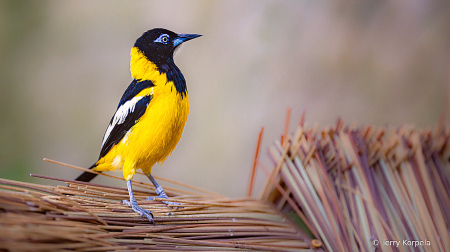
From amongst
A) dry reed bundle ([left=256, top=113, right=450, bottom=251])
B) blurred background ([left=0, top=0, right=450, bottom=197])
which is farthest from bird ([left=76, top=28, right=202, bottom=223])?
blurred background ([left=0, top=0, right=450, bottom=197])

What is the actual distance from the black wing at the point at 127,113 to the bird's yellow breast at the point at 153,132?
0.01 meters

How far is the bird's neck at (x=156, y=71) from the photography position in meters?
1.01

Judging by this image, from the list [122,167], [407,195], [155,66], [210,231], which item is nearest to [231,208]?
[210,231]

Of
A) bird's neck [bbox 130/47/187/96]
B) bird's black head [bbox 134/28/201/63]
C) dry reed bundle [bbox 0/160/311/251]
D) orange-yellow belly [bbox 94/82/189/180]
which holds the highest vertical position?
bird's black head [bbox 134/28/201/63]

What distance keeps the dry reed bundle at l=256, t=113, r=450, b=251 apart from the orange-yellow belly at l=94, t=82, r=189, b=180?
43cm

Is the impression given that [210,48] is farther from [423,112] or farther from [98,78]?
[423,112]

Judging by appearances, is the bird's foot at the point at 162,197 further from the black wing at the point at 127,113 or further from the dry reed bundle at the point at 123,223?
the black wing at the point at 127,113

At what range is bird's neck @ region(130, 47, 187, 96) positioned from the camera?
39.8 inches

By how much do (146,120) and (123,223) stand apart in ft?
1.08

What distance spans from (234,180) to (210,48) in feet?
2.98

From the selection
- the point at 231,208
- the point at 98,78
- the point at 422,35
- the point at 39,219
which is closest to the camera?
the point at 39,219

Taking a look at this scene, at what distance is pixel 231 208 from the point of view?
1.01m

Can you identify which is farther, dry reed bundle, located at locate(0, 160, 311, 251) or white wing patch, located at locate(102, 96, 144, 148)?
white wing patch, located at locate(102, 96, 144, 148)

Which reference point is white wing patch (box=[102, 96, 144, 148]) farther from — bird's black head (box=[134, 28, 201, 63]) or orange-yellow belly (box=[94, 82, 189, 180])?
bird's black head (box=[134, 28, 201, 63])
